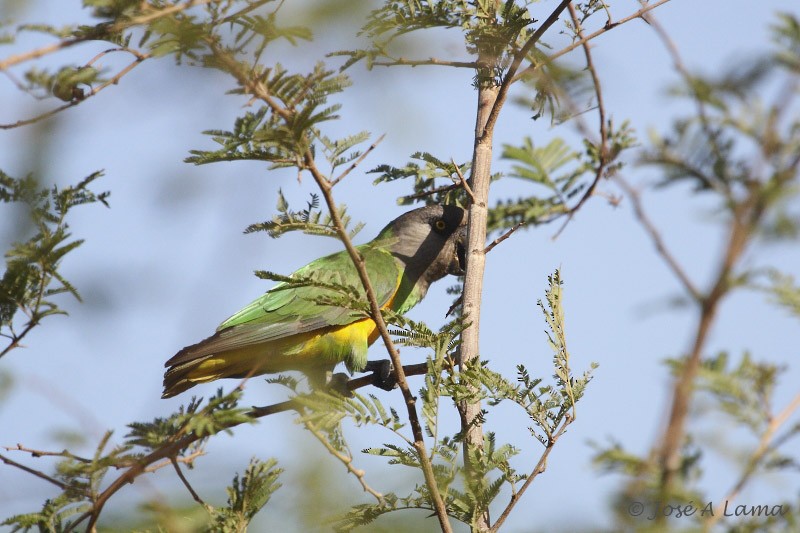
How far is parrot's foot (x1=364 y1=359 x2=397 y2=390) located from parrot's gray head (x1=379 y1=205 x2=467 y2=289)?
88 cm

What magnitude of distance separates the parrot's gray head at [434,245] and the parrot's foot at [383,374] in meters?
0.88

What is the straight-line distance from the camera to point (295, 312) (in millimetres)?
5117

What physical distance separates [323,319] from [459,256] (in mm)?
1337

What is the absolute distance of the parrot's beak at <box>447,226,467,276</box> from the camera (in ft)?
19.1

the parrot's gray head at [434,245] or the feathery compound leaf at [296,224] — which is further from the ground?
the parrot's gray head at [434,245]

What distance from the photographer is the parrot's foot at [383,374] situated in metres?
5.07

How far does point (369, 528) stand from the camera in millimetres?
3326

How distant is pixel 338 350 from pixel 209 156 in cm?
266

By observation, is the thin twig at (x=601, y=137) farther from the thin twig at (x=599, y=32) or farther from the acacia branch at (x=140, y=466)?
the acacia branch at (x=140, y=466)

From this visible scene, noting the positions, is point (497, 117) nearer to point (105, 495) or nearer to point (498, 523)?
point (498, 523)

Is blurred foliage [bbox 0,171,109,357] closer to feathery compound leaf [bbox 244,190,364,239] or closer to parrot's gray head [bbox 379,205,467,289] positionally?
feathery compound leaf [bbox 244,190,364,239]

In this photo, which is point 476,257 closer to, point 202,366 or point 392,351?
point 392,351

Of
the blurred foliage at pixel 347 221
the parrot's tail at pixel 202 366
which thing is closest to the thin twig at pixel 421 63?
the blurred foliage at pixel 347 221

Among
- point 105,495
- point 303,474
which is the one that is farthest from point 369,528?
point 303,474
